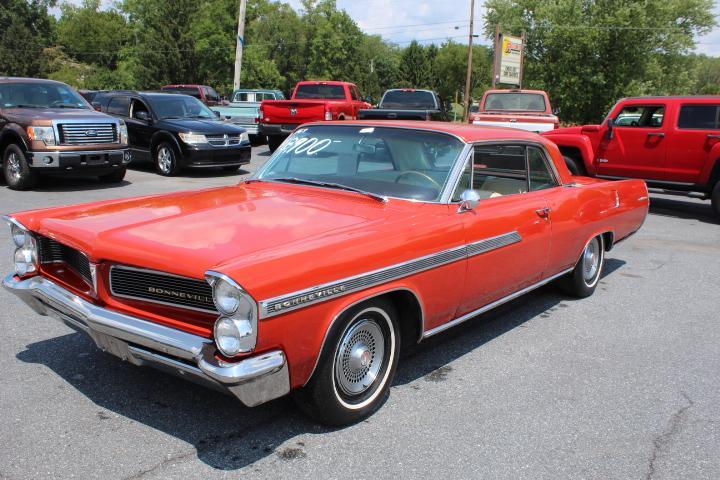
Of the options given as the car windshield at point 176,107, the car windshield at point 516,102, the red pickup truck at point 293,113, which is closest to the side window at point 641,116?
the car windshield at point 516,102

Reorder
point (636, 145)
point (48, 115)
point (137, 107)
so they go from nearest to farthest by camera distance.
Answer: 1. point (48, 115)
2. point (636, 145)
3. point (137, 107)

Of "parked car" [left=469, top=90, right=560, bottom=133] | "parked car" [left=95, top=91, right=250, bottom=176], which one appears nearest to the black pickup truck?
"parked car" [left=469, top=90, right=560, bottom=133]

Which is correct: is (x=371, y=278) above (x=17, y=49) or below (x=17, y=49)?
below

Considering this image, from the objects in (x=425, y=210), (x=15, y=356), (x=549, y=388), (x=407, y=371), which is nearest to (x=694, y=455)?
(x=549, y=388)

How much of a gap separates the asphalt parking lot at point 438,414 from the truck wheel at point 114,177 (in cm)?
688

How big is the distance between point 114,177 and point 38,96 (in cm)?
184

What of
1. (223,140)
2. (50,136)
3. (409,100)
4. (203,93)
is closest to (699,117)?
(409,100)

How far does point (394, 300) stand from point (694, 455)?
1.66 meters

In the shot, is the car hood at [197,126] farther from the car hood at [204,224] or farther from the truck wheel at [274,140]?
the car hood at [204,224]

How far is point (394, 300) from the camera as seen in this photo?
11.5ft

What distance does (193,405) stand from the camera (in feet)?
11.2

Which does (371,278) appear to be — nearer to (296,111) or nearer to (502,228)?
(502,228)

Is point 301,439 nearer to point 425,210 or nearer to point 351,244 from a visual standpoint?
point 351,244

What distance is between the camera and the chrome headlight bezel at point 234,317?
2658 millimetres
